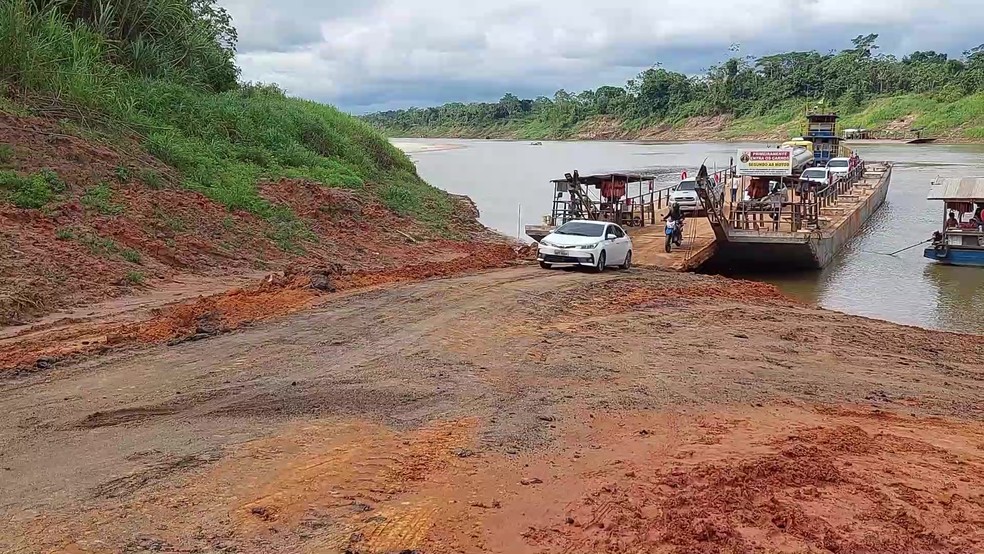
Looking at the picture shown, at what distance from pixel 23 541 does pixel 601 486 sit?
13.6 ft

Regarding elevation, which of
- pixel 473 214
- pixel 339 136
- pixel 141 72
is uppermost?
pixel 141 72

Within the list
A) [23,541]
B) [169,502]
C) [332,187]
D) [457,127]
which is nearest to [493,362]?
[169,502]

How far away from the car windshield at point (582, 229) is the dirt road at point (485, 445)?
27.0 feet

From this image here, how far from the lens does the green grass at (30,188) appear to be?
1647 centimetres

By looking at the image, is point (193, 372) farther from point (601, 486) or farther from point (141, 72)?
point (141, 72)

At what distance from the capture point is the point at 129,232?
683 inches

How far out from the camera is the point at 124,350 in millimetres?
10891

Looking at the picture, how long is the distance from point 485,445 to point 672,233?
18.5m

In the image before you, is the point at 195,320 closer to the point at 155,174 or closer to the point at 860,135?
the point at 155,174

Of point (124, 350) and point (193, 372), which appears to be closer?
Result: point (193, 372)

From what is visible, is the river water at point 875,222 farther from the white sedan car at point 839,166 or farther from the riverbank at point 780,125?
the riverbank at point 780,125

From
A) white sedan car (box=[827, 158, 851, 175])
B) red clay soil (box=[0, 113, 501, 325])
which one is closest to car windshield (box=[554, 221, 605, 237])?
red clay soil (box=[0, 113, 501, 325])

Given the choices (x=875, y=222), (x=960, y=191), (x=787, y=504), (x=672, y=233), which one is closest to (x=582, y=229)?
(x=672, y=233)

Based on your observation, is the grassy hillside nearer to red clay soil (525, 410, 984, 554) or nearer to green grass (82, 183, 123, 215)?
green grass (82, 183, 123, 215)
